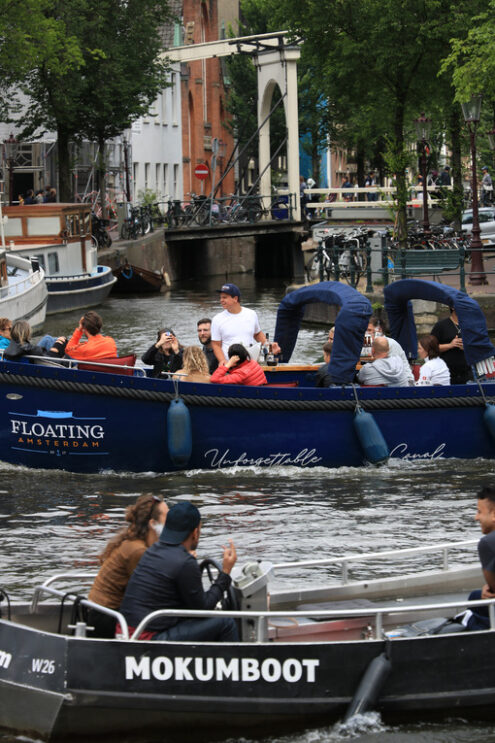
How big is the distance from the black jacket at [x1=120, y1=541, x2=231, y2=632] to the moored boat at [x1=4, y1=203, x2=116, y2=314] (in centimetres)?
2907

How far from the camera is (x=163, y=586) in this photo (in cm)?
775

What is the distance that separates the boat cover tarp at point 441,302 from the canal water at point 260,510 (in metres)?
1.29

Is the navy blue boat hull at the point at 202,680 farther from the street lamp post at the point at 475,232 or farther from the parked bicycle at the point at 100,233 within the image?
the parked bicycle at the point at 100,233

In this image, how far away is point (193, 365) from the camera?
47.3 feet

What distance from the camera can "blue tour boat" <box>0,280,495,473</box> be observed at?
1410cm

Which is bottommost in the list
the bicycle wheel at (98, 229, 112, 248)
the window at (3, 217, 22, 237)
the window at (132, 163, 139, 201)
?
the bicycle wheel at (98, 229, 112, 248)

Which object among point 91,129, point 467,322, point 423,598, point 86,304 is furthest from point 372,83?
point 423,598

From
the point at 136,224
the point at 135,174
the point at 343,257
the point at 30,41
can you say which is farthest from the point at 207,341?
the point at 135,174

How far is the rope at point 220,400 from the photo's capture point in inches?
553

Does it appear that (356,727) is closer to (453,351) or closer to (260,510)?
(260,510)

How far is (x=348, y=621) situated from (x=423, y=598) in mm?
892

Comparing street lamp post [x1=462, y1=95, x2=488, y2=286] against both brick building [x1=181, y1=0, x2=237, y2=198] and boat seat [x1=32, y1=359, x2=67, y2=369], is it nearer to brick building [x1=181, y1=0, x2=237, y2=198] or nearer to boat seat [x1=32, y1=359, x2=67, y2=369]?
boat seat [x1=32, y1=359, x2=67, y2=369]

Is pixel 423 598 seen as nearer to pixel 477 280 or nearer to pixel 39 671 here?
pixel 39 671

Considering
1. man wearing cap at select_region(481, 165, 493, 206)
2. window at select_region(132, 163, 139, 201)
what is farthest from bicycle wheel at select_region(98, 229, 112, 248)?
man wearing cap at select_region(481, 165, 493, 206)
